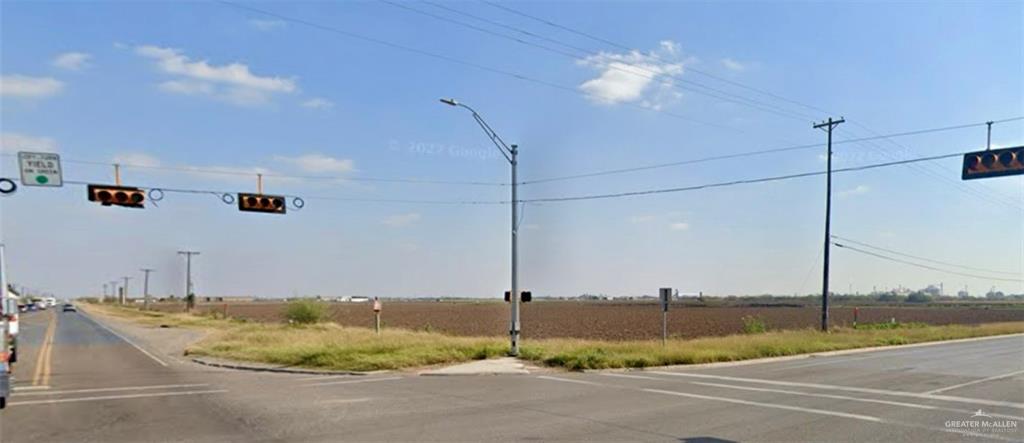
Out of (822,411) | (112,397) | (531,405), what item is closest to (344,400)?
(531,405)

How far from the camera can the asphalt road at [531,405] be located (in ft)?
32.4

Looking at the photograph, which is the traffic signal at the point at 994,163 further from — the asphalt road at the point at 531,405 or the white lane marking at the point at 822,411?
the white lane marking at the point at 822,411

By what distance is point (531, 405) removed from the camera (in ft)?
41.3

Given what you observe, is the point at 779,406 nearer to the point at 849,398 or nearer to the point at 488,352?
the point at 849,398

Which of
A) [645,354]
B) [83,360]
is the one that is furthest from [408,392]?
[83,360]

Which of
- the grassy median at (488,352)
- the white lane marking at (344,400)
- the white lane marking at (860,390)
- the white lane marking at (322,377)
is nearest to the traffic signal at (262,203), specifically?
the grassy median at (488,352)

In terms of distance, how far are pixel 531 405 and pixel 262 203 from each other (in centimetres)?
1402

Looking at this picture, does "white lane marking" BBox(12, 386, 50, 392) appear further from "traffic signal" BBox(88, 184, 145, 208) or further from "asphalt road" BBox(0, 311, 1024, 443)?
"traffic signal" BBox(88, 184, 145, 208)

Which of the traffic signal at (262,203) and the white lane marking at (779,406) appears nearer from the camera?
the white lane marking at (779,406)

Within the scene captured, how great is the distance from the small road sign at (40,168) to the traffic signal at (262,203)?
5.24 meters

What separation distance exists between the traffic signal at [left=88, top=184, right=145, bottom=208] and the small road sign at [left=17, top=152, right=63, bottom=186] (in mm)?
1214

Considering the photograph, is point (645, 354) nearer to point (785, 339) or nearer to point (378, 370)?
point (378, 370)

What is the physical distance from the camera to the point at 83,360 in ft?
Answer: 76.9

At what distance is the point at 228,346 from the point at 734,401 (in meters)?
21.1
